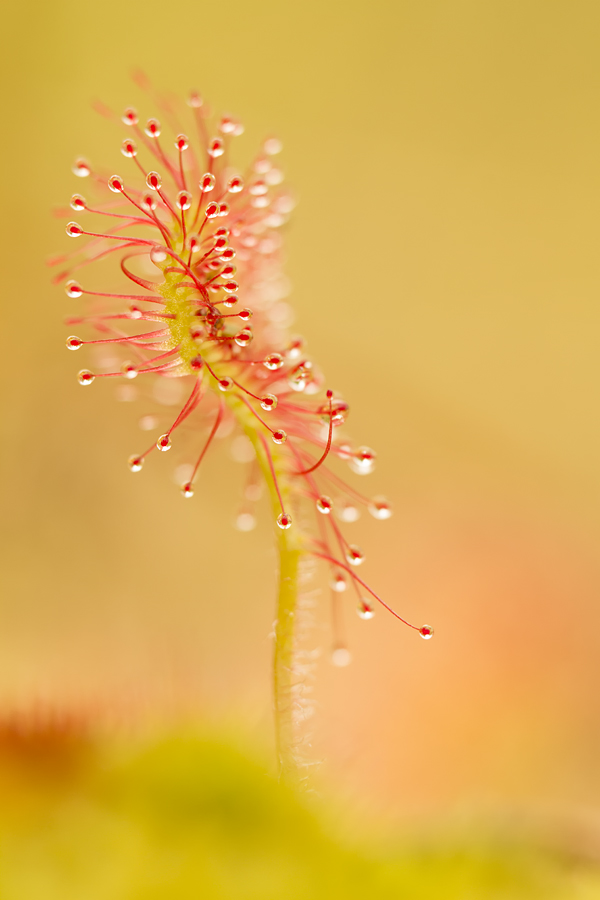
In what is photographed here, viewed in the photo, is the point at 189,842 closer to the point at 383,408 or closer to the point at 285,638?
the point at 285,638

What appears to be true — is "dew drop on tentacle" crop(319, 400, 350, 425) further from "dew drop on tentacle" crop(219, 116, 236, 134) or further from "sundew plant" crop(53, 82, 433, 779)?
"dew drop on tentacle" crop(219, 116, 236, 134)

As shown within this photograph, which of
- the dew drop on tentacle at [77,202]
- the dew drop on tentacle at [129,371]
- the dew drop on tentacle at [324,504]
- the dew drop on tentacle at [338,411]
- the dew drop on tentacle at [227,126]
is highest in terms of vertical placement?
the dew drop on tentacle at [227,126]

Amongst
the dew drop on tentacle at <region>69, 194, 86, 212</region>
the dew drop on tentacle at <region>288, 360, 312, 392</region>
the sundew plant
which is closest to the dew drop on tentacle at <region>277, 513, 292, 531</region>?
the sundew plant

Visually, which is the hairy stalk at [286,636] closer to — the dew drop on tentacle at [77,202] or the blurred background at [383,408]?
the blurred background at [383,408]

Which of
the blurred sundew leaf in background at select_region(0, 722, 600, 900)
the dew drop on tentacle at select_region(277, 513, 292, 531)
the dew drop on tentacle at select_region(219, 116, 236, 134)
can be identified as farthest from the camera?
the dew drop on tentacle at select_region(219, 116, 236, 134)

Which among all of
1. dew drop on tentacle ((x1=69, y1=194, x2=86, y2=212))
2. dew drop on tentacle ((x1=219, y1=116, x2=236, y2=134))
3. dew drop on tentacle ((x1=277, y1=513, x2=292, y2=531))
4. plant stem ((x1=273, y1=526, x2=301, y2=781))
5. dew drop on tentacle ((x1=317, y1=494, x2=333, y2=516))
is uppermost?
dew drop on tentacle ((x1=219, y1=116, x2=236, y2=134))

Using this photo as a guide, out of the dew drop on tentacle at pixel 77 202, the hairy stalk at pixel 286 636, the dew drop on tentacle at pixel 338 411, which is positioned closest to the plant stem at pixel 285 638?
the hairy stalk at pixel 286 636

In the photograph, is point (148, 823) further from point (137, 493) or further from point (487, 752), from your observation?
point (137, 493)
